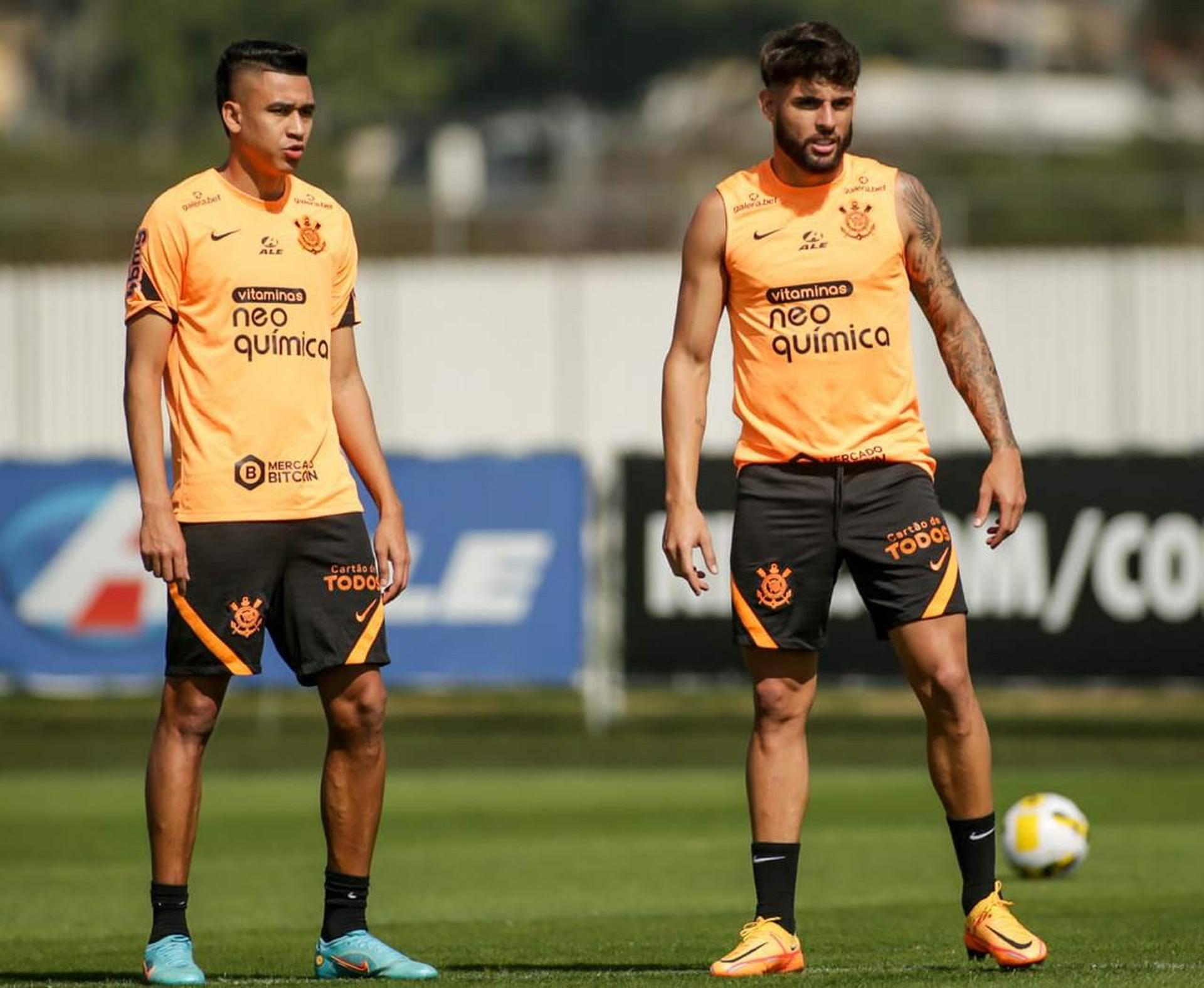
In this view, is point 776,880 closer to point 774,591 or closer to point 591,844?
point 774,591

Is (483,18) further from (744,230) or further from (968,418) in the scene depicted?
(744,230)

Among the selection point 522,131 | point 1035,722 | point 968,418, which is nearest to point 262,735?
point 1035,722

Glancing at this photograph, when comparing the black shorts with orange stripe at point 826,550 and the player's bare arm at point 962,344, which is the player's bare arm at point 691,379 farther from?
the player's bare arm at point 962,344

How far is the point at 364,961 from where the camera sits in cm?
737

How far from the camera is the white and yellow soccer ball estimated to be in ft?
36.2

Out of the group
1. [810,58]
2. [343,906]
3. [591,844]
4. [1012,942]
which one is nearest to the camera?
[1012,942]

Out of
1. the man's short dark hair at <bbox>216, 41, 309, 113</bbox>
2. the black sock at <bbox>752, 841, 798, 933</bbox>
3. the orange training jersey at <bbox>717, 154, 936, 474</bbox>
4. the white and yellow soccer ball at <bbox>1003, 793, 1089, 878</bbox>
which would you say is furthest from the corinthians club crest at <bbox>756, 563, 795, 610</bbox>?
the white and yellow soccer ball at <bbox>1003, 793, 1089, 878</bbox>

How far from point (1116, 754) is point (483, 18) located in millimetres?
66631

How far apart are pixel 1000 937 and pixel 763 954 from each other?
68 centimetres

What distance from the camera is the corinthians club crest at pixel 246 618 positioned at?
7324 millimetres

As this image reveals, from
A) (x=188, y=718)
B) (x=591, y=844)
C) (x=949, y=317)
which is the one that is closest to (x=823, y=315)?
(x=949, y=317)

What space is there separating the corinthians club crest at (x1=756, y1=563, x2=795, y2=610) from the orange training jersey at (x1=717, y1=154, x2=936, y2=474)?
0.34 meters

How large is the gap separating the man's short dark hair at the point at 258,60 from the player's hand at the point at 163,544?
1224mm

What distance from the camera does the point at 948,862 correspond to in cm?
1181
